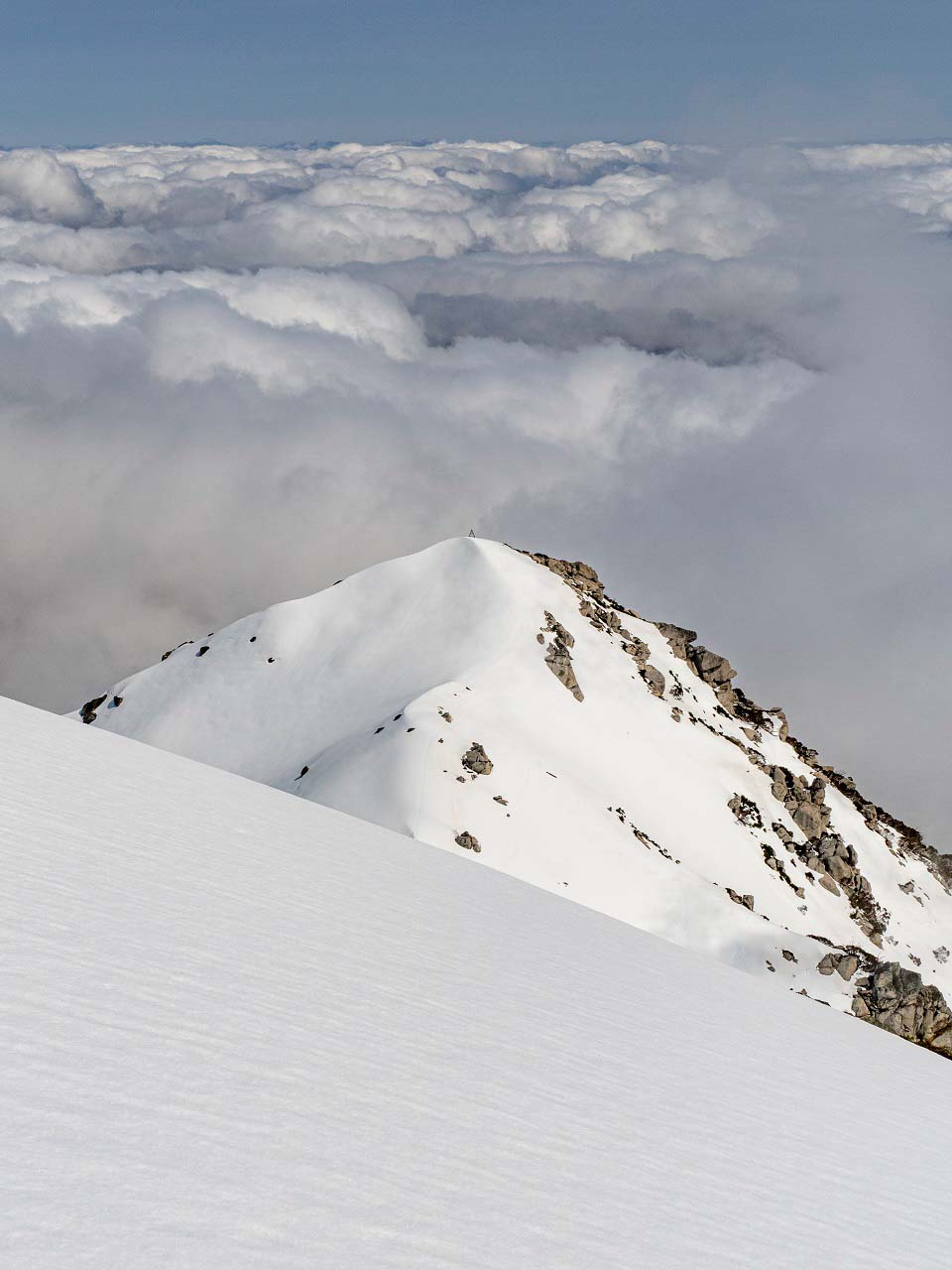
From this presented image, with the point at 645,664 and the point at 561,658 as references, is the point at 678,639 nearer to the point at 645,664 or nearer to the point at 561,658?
the point at 645,664

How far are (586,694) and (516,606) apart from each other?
334 inches

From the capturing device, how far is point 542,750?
63469 millimetres

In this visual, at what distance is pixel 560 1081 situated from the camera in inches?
349

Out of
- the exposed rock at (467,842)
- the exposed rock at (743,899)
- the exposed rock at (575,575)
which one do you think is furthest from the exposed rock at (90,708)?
the exposed rock at (743,899)

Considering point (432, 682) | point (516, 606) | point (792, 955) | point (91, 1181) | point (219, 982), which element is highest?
point (516, 606)

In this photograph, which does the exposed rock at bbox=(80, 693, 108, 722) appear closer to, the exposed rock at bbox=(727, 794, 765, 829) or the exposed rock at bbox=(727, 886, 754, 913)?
the exposed rock at bbox=(727, 794, 765, 829)

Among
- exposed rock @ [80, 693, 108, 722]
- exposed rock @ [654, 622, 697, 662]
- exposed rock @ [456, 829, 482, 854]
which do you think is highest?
exposed rock @ [654, 622, 697, 662]

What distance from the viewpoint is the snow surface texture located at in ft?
179

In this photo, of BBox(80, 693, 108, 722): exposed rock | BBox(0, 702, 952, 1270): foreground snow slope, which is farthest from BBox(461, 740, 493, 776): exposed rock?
BBox(0, 702, 952, 1270): foreground snow slope

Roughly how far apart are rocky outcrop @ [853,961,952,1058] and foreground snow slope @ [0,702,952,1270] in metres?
39.1

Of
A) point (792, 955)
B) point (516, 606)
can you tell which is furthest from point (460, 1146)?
point (516, 606)

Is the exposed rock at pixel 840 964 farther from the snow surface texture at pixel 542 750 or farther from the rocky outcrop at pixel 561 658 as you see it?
the rocky outcrop at pixel 561 658

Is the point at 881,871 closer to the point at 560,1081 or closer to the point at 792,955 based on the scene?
the point at 792,955

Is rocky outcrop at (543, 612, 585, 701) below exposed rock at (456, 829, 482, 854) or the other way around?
the other way around
